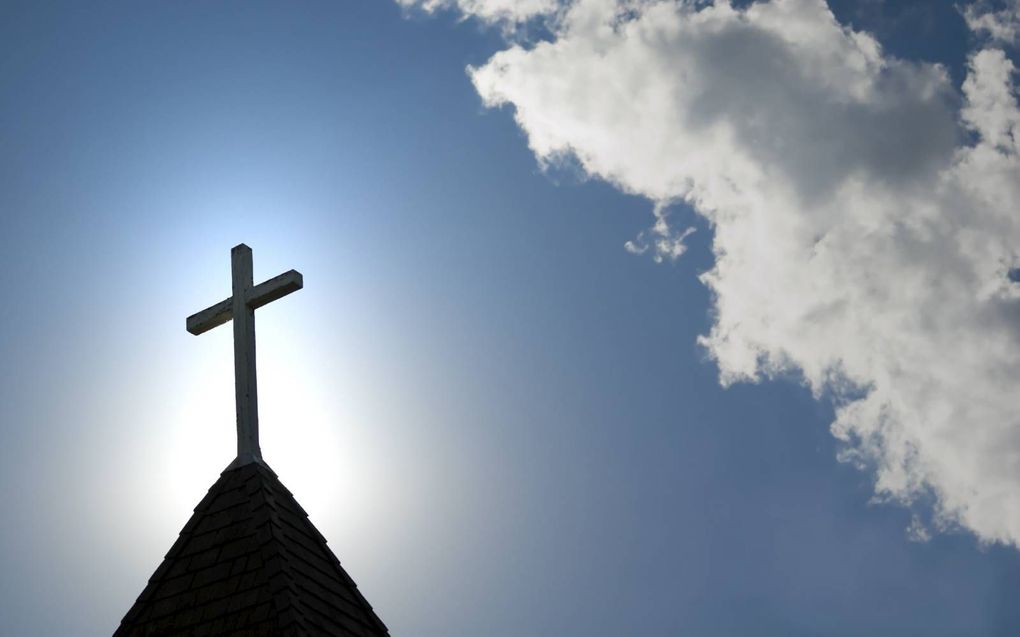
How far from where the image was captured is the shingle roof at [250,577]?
745cm

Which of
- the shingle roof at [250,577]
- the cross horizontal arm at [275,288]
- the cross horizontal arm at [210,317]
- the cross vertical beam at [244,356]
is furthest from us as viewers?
the cross horizontal arm at [210,317]

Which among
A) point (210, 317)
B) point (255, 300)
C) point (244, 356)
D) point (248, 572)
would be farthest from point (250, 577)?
point (210, 317)

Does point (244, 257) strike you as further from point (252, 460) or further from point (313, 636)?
point (313, 636)

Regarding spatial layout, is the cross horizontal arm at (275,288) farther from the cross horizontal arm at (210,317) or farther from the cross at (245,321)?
the cross horizontal arm at (210,317)

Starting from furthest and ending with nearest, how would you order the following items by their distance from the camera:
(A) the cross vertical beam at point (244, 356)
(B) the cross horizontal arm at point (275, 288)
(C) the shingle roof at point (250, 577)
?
(B) the cross horizontal arm at point (275, 288)
(A) the cross vertical beam at point (244, 356)
(C) the shingle roof at point (250, 577)

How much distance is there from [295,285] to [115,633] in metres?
3.30

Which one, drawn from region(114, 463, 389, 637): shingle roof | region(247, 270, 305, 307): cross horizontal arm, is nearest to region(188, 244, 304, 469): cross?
region(247, 270, 305, 307): cross horizontal arm

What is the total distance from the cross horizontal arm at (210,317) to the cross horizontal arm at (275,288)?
0.26 m

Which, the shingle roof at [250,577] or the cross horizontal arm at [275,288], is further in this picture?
the cross horizontal arm at [275,288]

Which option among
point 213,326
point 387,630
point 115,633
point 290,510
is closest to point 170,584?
point 115,633

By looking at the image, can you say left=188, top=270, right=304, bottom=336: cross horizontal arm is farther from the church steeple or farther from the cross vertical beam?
the church steeple

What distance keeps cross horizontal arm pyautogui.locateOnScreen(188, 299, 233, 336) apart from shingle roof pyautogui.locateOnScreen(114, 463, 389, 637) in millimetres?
1773

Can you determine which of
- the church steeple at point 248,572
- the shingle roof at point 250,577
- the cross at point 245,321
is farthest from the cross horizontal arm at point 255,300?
the shingle roof at point 250,577

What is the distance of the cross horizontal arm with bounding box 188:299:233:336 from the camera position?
399 inches
